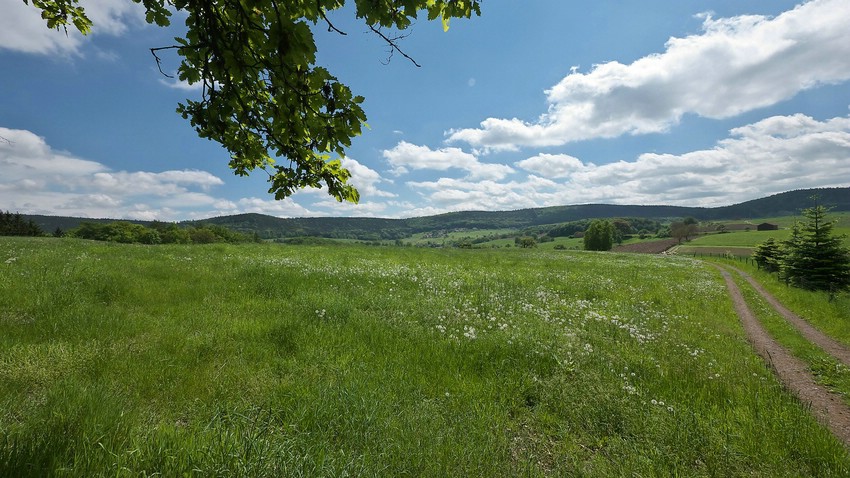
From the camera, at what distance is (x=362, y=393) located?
5.30m

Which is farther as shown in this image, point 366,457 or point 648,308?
point 648,308

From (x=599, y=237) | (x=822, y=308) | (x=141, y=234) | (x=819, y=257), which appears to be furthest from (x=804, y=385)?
(x=141, y=234)

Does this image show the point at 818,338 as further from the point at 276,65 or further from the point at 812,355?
the point at 276,65

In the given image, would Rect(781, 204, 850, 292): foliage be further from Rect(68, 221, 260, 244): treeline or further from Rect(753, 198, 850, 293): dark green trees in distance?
Rect(68, 221, 260, 244): treeline

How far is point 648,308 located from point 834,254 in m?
21.9

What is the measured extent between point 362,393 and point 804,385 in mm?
10156

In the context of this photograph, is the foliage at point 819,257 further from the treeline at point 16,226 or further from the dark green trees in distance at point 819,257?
the treeline at point 16,226

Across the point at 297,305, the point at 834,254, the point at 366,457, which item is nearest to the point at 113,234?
the point at 297,305

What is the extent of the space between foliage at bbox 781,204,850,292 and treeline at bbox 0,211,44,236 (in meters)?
140

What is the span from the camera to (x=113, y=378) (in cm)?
507

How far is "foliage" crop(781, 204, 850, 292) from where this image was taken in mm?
23406

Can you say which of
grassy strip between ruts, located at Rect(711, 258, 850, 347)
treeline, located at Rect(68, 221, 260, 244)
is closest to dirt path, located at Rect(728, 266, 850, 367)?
grassy strip between ruts, located at Rect(711, 258, 850, 347)

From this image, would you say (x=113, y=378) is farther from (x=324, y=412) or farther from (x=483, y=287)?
(x=483, y=287)

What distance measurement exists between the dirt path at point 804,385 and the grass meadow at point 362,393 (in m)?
0.56
